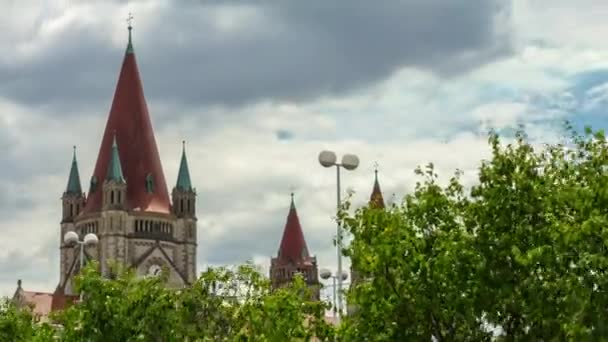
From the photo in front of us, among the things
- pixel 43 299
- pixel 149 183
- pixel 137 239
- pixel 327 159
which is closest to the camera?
pixel 327 159

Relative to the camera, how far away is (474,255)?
29.6 meters

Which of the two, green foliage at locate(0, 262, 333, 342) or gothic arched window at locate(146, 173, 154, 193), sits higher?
gothic arched window at locate(146, 173, 154, 193)

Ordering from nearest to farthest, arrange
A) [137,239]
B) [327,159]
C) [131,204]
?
[327,159] → [137,239] → [131,204]

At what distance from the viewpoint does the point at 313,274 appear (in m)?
144

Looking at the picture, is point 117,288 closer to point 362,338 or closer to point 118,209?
point 362,338

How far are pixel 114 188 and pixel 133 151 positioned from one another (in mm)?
5324

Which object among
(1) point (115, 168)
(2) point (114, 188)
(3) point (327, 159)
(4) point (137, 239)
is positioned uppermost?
(1) point (115, 168)

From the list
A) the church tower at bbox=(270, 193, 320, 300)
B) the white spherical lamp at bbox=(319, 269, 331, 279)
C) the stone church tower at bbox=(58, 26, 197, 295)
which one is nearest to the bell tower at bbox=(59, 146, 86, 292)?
the stone church tower at bbox=(58, 26, 197, 295)

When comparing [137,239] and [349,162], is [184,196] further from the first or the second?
[349,162]

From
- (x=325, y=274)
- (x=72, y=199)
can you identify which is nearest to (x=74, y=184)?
(x=72, y=199)

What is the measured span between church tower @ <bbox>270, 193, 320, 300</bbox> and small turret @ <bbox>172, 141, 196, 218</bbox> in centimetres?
1363

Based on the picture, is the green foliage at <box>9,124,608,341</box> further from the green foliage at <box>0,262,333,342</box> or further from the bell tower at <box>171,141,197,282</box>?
the bell tower at <box>171,141,197,282</box>

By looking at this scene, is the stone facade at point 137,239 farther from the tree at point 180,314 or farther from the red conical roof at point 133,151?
the tree at point 180,314

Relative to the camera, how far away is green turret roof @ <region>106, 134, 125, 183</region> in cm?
13175
